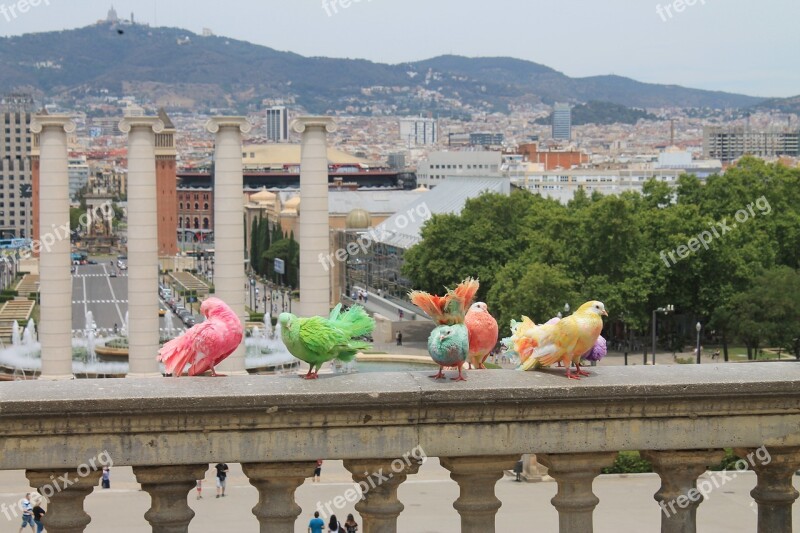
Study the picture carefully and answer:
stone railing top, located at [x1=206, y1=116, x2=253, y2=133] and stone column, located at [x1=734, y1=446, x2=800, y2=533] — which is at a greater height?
stone railing top, located at [x1=206, y1=116, x2=253, y2=133]

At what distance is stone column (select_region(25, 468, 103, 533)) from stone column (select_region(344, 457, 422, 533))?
6.39ft

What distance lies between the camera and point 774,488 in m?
12.7

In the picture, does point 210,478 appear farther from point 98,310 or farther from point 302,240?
point 98,310

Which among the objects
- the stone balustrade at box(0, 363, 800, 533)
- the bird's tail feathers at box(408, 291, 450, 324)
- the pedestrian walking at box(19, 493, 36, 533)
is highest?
the bird's tail feathers at box(408, 291, 450, 324)

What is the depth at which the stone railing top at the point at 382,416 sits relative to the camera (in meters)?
11.8

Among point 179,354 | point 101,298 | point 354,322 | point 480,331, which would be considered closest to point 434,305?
point 480,331

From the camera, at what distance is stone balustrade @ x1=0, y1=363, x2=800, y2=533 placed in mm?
11812

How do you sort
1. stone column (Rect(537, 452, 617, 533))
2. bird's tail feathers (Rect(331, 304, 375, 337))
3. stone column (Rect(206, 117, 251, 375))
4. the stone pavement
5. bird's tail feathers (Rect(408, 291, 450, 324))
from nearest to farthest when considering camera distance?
stone column (Rect(537, 452, 617, 533)), bird's tail feathers (Rect(408, 291, 450, 324)), bird's tail feathers (Rect(331, 304, 375, 337)), the stone pavement, stone column (Rect(206, 117, 251, 375))

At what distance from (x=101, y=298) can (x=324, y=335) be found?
13118 cm

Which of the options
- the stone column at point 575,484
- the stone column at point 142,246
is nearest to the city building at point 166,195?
the stone column at point 142,246

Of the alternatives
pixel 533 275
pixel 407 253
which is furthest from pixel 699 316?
pixel 407 253

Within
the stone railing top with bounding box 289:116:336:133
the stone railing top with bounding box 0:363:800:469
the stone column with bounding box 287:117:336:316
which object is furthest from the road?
the stone railing top with bounding box 0:363:800:469

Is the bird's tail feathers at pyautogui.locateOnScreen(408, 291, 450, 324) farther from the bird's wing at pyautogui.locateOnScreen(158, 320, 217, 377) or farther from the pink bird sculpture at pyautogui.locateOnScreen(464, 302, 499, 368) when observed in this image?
the bird's wing at pyautogui.locateOnScreen(158, 320, 217, 377)

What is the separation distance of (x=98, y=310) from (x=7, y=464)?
387 feet
